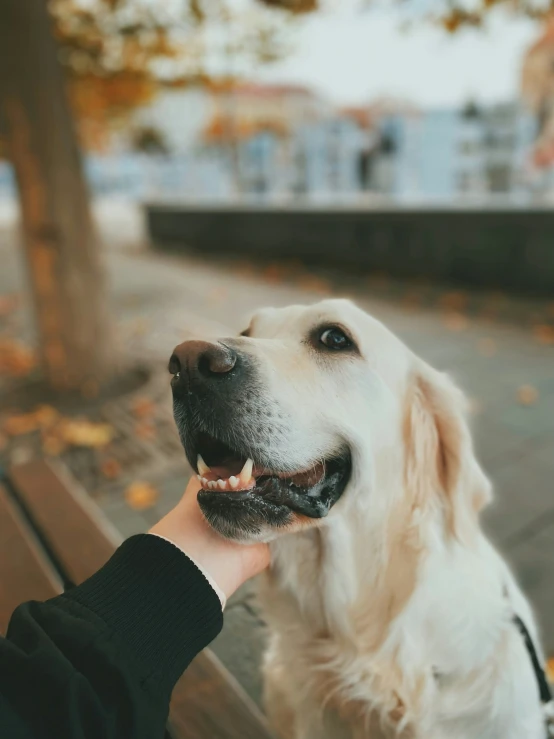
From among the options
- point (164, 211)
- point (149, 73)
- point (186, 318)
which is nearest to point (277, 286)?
point (186, 318)

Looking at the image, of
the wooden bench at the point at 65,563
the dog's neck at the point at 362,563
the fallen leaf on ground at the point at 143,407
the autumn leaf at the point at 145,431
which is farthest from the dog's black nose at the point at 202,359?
the fallen leaf on ground at the point at 143,407

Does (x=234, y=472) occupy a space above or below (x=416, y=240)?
above

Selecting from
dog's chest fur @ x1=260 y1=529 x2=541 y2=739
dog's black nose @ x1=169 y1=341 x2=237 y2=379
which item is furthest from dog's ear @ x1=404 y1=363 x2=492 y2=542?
→ dog's black nose @ x1=169 y1=341 x2=237 y2=379

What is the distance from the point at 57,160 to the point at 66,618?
4507 millimetres

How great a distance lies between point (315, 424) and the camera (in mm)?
1379

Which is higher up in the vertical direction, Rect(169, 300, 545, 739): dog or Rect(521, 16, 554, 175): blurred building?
Rect(521, 16, 554, 175): blurred building

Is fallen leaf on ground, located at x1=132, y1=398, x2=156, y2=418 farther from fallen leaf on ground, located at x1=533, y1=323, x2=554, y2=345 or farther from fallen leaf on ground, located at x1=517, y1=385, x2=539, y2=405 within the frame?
fallen leaf on ground, located at x1=533, y1=323, x2=554, y2=345

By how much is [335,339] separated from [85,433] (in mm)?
3356

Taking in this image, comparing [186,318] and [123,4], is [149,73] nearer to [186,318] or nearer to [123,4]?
[123,4]

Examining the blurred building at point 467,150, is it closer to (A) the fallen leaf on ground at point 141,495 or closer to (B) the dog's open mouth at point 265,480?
(A) the fallen leaf on ground at point 141,495

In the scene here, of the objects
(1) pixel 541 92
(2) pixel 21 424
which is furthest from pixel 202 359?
(1) pixel 541 92

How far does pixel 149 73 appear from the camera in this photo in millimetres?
Answer: 8125

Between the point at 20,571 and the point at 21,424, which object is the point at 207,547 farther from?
the point at 21,424

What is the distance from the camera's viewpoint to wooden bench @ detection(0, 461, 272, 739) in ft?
4.18
